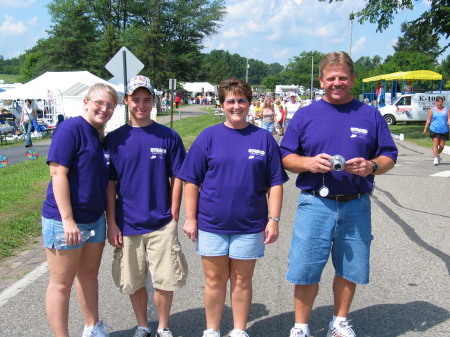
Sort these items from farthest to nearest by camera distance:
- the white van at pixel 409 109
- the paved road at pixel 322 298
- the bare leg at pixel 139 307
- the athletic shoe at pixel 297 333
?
the white van at pixel 409 109 < the paved road at pixel 322 298 < the bare leg at pixel 139 307 < the athletic shoe at pixel 297 333

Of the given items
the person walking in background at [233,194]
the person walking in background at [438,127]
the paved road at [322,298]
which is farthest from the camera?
the person walking in background at [438,127]

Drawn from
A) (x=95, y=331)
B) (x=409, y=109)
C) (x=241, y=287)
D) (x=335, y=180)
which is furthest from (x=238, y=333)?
(x=409, y=109)

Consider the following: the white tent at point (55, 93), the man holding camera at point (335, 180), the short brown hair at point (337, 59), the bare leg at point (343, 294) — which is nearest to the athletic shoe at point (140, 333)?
the man holding camera at point (335, 180)

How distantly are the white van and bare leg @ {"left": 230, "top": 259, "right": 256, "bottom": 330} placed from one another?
28.1 metres

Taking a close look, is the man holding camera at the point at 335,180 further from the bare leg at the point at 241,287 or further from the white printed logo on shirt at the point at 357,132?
the bare leg at the point at 241,287

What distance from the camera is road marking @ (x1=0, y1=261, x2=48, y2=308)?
4255 mm

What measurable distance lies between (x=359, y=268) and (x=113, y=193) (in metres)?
1.76

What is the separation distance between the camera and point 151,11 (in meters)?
50.4

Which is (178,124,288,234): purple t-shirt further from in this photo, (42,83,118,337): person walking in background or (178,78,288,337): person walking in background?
(42,83,118,337): person walking in background

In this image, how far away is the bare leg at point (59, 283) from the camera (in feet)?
10.0

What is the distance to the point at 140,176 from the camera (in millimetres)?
3232

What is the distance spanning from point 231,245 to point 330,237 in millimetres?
673

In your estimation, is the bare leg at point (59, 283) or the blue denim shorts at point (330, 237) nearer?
the bare leg at point (59, 283)

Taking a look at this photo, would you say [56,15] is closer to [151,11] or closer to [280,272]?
[151,11]
